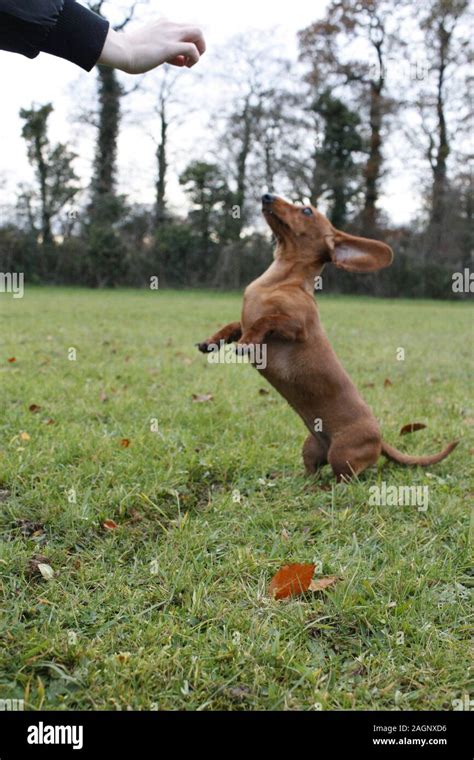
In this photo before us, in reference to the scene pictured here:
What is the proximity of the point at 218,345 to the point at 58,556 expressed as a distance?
1.23 m

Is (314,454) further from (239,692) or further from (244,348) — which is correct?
(239,692)

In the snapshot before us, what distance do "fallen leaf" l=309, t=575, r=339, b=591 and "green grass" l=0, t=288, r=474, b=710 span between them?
0.09ft

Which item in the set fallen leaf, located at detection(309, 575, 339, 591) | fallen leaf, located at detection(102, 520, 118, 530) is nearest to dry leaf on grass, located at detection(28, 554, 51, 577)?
fallen leaf, located at detection(102, 520, 118, 530)

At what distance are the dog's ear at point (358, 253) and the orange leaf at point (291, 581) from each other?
1484 millimetres

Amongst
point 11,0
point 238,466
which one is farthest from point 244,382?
point 11,0

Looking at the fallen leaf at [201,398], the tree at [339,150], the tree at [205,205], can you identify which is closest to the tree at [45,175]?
the tree at [205,205]

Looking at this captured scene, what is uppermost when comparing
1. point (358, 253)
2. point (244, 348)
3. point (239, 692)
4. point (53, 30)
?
point (53, 30)

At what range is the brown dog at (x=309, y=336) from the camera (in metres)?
2.88

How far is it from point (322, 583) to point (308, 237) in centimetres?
172

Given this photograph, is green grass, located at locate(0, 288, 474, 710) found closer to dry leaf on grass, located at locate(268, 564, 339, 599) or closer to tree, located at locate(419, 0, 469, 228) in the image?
dry leaf on grass, located at locate(268, 564, 339, 599)

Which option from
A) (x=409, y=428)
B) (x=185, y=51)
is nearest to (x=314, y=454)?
(x=409, y=428)

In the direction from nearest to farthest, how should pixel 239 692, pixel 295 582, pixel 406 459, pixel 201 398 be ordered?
pixel 239 692, pixel 295 582, pixel 406 459, pixel 201 398

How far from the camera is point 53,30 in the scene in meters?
1.38
